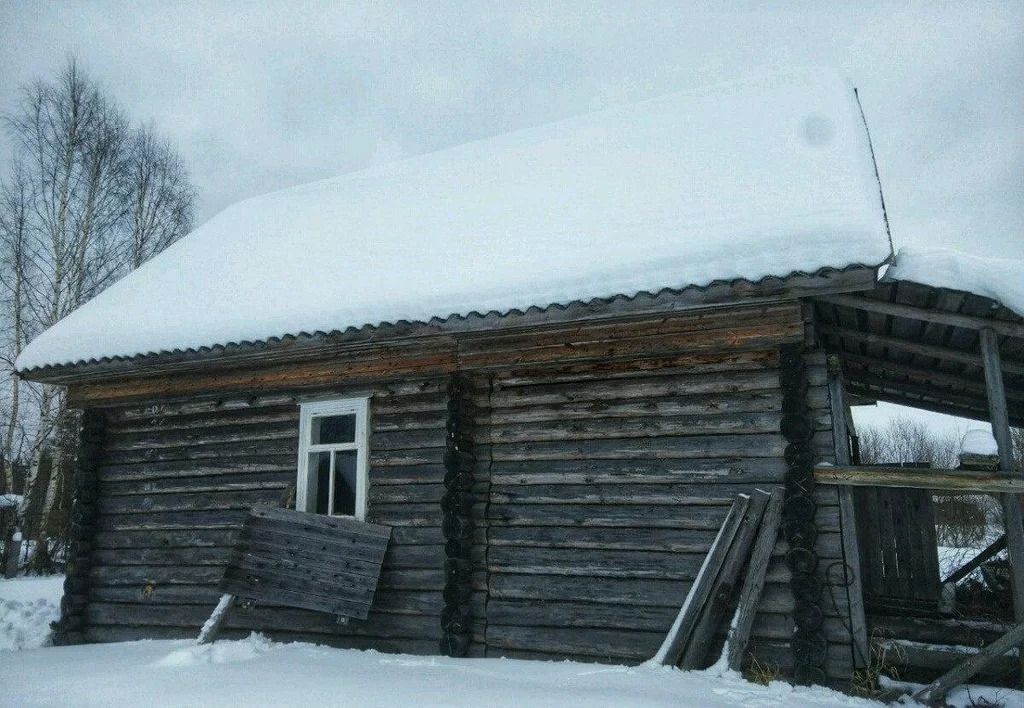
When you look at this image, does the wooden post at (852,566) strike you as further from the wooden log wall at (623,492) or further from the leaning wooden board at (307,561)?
the leaning wooden board at (307,561)

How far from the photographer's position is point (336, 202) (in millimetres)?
11422

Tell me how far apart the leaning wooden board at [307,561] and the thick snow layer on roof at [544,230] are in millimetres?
1952

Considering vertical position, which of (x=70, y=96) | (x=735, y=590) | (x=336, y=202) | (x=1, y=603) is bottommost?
(x=1, y=603)

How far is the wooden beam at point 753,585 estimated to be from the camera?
5.61 meters

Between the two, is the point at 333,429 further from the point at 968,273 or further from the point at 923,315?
the point at 968,273

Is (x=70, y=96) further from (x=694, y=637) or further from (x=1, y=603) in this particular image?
(x=694, y=637)

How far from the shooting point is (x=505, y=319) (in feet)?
21.4

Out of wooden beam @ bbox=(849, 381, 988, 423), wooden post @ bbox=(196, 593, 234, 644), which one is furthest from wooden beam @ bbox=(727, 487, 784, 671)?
wooden post @ bbox=(196, 593, 234, 644)

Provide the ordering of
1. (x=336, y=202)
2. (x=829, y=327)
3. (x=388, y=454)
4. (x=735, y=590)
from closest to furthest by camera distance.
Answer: (x=735, y=590) < (x=829, y=327) < (x=388, y=454) < (x=336, y=202)

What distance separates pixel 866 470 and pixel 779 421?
752 millimetres

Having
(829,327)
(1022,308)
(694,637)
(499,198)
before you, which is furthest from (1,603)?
(1022,308)

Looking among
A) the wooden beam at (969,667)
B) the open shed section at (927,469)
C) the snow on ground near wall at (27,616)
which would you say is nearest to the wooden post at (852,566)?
the open shed section at (927,469)

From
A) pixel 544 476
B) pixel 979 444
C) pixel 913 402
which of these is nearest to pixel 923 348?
pixel 979 444

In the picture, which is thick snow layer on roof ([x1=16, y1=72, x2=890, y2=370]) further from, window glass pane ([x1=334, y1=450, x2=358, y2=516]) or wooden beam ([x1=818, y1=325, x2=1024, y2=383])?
window glass pane ([x1=334, y1=450, x2=358, y2=516])
